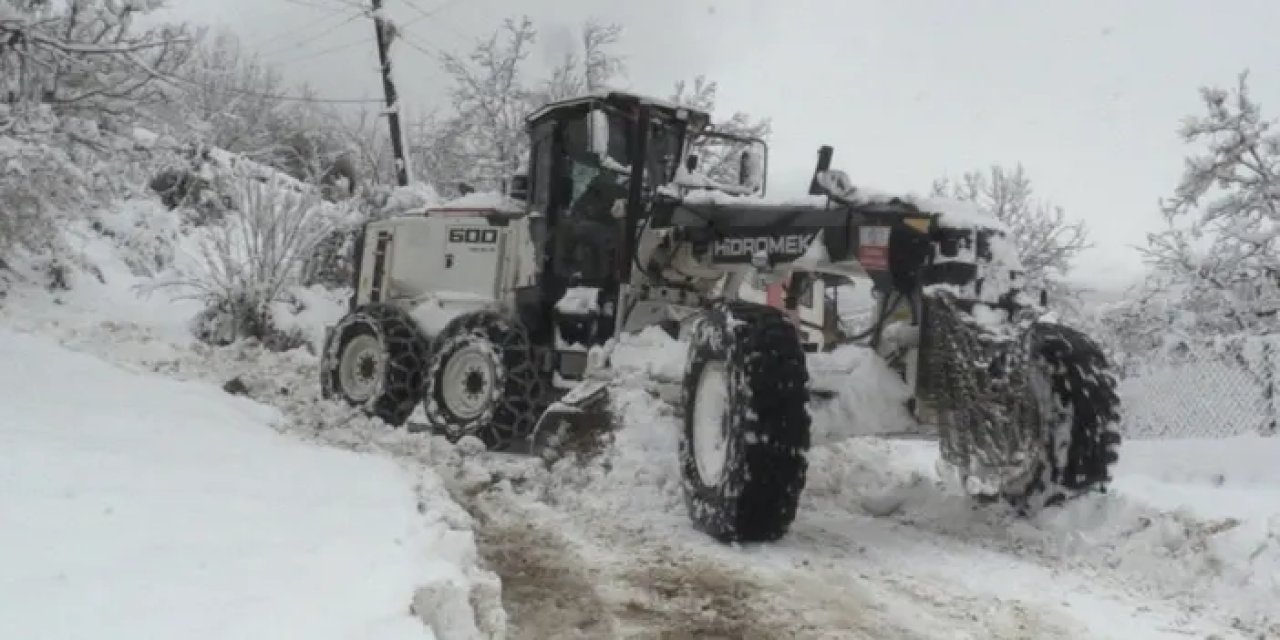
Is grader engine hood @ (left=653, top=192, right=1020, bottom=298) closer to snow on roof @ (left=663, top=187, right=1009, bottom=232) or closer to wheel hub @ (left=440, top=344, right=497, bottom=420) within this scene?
snow on roof @ (left=663, top=187, right=1009, bottom=232)

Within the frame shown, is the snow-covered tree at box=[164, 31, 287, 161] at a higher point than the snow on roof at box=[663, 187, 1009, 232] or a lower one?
higher

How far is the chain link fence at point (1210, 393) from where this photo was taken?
11508 millimetres

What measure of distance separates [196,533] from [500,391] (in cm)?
443

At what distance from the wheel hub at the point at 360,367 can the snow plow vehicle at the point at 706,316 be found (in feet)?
0.06

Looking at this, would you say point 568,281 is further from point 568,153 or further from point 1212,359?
point 1212,359

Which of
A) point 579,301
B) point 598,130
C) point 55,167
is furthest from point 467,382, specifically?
point 55,167

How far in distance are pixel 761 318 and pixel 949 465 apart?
1.29 metres

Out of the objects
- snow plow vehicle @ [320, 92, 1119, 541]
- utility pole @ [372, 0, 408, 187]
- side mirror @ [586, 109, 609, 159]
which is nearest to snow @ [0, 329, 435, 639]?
snow plow vehicle @ [320, 92, 1119, 541]

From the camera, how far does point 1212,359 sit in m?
12.0

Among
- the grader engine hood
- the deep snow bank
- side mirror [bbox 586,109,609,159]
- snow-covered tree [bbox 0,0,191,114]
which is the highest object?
snow-covered tree [bbox 0,0,191,114]

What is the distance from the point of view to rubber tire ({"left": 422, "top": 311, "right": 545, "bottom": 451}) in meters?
8.41

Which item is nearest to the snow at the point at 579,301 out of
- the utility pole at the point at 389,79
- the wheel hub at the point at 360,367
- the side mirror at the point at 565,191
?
the side mirror at the point at 565,191

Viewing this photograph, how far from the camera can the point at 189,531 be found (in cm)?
398

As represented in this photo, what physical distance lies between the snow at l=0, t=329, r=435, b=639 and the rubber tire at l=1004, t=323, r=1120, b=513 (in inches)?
123
